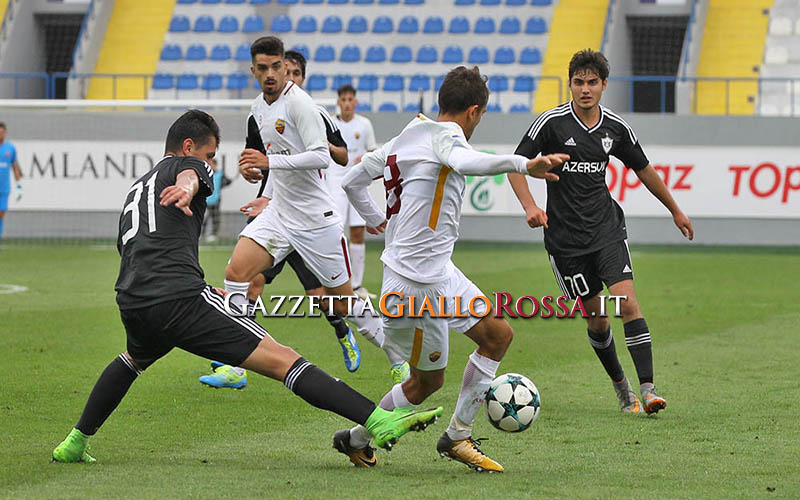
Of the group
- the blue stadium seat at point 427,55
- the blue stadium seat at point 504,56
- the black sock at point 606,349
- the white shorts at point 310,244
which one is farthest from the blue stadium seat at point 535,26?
the black sock at point 606,349

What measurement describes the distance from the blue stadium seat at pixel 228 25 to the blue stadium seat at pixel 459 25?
5074mm

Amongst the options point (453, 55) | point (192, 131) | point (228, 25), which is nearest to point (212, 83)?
point (228, 25)

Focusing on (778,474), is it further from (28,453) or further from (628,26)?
(628,26)

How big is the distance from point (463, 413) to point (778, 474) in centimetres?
143

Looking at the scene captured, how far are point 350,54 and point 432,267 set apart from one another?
2166 cm

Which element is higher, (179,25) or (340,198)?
(179,25)

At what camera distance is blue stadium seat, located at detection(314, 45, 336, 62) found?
2644cm

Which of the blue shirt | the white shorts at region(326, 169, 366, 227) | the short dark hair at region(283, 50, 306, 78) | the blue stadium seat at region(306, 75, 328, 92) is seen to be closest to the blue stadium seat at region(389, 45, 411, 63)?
the blue stadium seat at region(306, 75, 328, 92)

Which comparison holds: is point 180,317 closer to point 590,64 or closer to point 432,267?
point 432,267

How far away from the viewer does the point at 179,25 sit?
27688 millimetres

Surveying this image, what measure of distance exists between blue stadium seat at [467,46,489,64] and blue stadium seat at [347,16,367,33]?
2656 millimetres

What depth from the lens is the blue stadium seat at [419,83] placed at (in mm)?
24259

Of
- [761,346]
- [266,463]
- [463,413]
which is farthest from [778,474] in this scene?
[761,346]

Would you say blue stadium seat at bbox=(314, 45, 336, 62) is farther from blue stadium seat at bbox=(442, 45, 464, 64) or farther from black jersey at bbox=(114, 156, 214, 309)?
black jersey at bbox=(114, 156, 214, 309)
